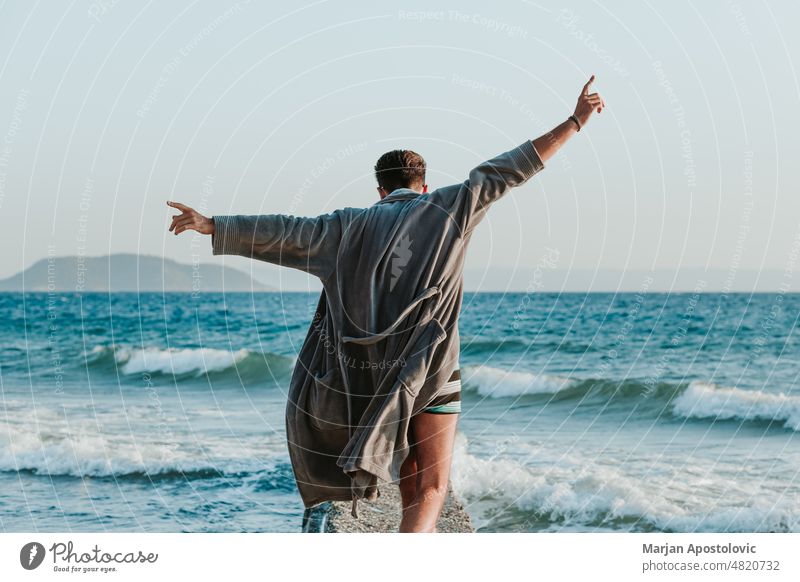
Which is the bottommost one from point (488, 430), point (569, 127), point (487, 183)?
point (488, 430)

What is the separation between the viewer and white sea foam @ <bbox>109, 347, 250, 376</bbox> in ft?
68.1

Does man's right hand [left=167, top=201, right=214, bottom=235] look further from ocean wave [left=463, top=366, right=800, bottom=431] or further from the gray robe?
ocean wave [left=463, top=366, right=800, bottom=431]

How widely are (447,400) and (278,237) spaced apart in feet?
3.30

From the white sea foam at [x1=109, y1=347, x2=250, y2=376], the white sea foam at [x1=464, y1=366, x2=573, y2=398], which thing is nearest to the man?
the white sea foam at [x1=464, y1=366, x2=573, y2=398]

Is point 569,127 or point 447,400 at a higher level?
point 569,127

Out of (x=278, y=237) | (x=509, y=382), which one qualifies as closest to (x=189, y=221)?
(x=278, y=237)

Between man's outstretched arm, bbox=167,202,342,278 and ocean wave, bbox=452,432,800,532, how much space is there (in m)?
4.52

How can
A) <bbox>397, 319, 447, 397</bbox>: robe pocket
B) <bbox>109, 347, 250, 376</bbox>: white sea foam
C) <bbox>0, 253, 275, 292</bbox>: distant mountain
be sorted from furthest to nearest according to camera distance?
1. <bbox>0, 253, 275, 292</bbox>: distant mountain
2. <bbox>109, 347, 250, 376</bbox>: white sea foam
3. <bbox>397, 319, 447, 397</bbox>: robe pocket

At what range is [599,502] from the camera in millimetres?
9305

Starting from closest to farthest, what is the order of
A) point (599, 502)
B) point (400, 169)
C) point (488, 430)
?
point (400, 169)
point (599, 502)
point (488, 430)

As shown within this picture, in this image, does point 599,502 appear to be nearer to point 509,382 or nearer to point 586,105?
point 586,105

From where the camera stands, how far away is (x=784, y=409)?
15.6 meters

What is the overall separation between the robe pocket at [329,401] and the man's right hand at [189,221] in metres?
0.80

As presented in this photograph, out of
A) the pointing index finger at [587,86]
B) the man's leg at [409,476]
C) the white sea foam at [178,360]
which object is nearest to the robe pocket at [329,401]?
the man's leg at [409,476]
